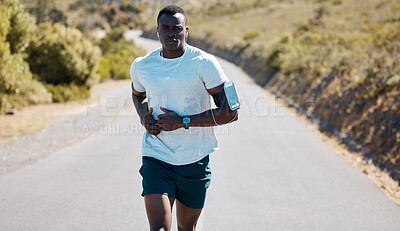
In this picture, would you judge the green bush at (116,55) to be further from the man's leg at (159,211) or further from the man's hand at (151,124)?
the man's leg at (159,211)

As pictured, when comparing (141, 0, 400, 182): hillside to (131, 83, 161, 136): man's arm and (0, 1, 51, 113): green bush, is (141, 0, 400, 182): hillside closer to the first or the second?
(131, 83, 161, 136): man's arm

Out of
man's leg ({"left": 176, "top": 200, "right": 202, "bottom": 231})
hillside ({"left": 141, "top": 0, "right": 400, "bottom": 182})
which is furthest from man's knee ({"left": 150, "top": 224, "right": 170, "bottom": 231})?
hillside ({"left": 141, "top": 0, "right": 400, "bottom": 182})

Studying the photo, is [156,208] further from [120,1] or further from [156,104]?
[120,1]

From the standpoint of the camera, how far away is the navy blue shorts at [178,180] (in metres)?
2.74

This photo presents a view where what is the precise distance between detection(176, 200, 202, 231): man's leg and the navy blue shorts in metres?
0.05

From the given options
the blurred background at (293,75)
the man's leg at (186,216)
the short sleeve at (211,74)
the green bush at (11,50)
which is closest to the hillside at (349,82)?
the blurred background at (293,75)

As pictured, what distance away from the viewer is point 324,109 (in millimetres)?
13141

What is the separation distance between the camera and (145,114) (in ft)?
9.54

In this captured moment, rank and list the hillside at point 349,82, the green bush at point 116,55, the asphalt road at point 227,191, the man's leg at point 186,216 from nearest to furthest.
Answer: the man's leg at point 186,216 → the asphalt road at point 227,191 → the hillside at point 349,82 → the green bush at point 116,55

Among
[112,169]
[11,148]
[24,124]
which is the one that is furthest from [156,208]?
[24,124]

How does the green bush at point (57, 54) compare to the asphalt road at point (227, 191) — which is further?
the green bush at point (57, 54)

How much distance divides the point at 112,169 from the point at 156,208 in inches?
176

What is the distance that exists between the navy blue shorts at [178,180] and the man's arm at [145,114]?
229mm

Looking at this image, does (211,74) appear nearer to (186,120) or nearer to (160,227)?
(186,120)
